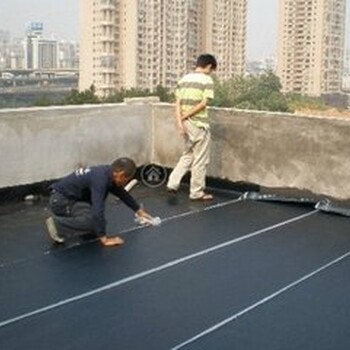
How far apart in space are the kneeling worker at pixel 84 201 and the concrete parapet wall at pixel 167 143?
1.46m

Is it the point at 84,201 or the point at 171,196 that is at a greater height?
the point at 84,201

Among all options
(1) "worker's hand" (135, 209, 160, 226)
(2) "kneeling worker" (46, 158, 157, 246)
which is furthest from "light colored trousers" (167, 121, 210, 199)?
(2) "kneeling worker" (46, 158, 157, 246)

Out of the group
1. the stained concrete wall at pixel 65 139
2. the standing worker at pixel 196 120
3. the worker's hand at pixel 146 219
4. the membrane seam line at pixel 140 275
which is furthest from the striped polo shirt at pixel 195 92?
the membrane seam line at pixel 140 275

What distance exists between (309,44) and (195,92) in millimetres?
61026

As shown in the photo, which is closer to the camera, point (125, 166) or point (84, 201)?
point (125, 166)

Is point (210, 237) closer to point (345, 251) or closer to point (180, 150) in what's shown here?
point (345, 251)

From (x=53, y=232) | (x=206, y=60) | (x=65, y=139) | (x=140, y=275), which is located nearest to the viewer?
(x=140, y=275)

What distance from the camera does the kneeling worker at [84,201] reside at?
488 centimetres

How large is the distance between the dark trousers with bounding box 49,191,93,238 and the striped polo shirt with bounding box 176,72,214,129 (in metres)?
1.92

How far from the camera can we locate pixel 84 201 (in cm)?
520

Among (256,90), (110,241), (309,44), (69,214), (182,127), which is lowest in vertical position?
(110,241)

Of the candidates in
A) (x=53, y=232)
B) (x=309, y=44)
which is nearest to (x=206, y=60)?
(x=53, y=232)

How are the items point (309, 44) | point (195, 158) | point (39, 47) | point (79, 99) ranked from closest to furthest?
point (195, 158) < point (79, 99) < point (309, 44) < point (39, 47)

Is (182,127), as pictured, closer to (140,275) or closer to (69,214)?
(69,214)
